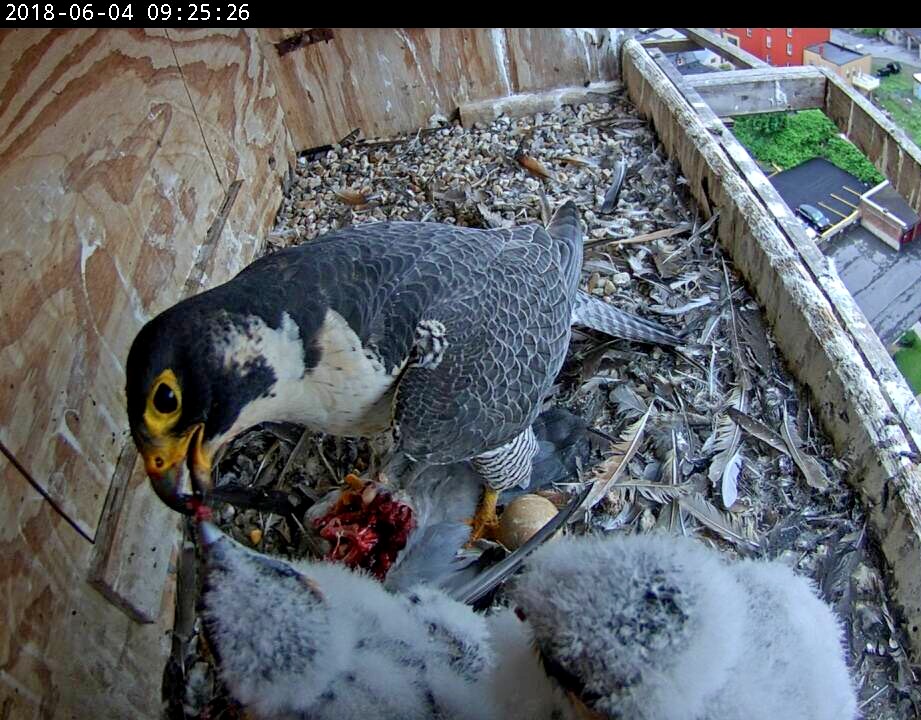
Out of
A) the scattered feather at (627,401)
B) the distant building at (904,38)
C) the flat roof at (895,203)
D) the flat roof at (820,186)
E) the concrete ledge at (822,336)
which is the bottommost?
the scattered feather at (627,401)

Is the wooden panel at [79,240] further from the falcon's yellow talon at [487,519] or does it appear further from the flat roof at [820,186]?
the flat roof at [820,186]

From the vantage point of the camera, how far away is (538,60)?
3357mm

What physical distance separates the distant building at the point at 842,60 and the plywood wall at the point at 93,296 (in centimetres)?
214

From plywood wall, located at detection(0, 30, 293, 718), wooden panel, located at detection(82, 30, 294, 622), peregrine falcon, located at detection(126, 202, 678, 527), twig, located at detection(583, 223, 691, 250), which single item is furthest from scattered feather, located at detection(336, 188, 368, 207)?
peregrine falcon, located at detection(126, 202, 678, 527)

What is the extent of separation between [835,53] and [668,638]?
235 centimetres

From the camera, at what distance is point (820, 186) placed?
2.43 metres

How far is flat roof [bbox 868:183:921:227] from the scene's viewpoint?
221cm

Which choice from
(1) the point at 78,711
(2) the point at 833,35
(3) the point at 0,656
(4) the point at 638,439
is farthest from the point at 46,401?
(2) the point at 833,35

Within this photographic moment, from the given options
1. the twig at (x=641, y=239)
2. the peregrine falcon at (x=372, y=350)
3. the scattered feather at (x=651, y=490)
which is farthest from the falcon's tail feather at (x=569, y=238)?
the scattered feather at (x=651, y=490)

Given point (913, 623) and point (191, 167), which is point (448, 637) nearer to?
point (913, 623)

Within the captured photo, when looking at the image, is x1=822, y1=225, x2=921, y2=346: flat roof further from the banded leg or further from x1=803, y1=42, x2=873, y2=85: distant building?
the banded leg

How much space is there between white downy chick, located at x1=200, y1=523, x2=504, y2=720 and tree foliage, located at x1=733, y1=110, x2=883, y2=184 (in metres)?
2.20

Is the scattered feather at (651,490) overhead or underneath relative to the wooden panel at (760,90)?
underneath

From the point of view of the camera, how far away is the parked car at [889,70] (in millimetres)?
2111
